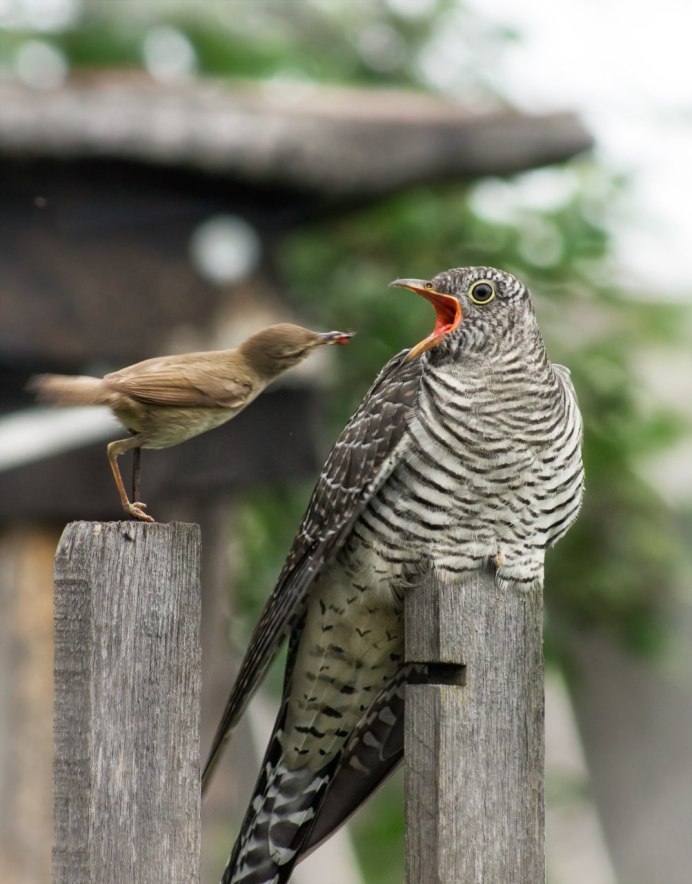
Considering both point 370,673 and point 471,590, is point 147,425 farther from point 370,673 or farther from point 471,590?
point 370,673

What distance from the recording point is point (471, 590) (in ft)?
6.17

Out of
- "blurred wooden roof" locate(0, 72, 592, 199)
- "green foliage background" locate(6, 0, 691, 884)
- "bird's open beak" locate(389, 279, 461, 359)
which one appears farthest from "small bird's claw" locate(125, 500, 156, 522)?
"green foliage background" locate(6, 0, 691, 884)

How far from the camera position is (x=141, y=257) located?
184 inches

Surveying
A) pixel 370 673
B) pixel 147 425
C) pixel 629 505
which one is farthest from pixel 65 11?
pixel 147 425

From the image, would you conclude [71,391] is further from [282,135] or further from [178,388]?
[282,135]

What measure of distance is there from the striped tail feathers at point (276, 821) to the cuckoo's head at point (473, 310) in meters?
0.87

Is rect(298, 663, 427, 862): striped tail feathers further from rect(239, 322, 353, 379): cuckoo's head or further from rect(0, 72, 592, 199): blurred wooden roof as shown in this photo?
rect(0, 72, 592, 199): blurred wooden roof

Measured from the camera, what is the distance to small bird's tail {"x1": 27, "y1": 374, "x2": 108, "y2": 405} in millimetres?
1627

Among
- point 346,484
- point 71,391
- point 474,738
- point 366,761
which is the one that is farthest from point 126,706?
point 366,761

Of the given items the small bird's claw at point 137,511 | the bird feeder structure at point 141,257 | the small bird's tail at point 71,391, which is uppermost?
the bird feeder structure at point 141,257

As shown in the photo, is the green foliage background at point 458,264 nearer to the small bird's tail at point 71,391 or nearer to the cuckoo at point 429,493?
the cuckoo at point 429,493

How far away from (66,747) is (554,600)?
538 centimetres

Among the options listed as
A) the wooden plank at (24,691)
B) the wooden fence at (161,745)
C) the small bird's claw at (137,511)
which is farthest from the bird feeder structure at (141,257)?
the wooden fence at (161,745)

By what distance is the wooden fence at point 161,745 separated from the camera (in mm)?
1540
